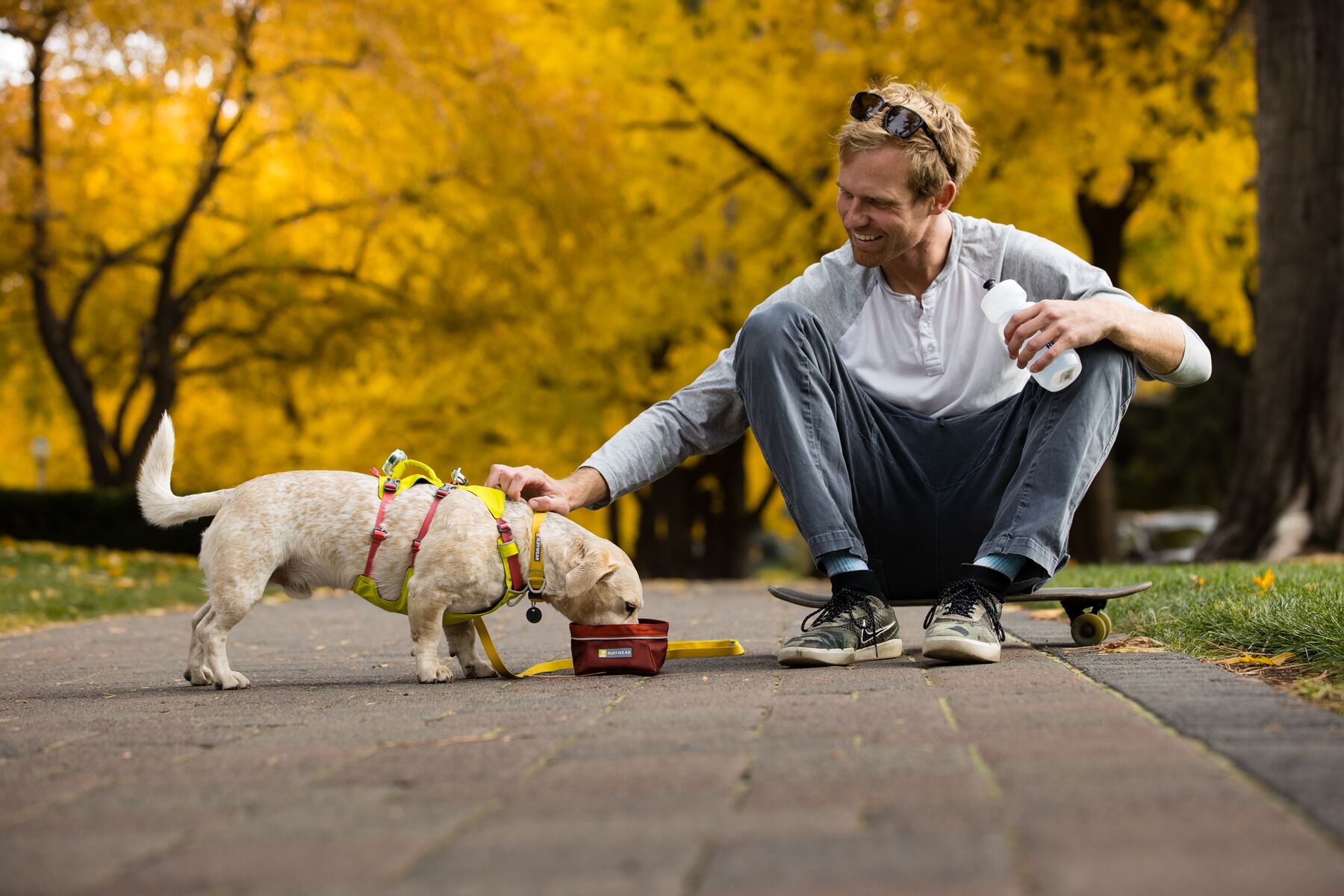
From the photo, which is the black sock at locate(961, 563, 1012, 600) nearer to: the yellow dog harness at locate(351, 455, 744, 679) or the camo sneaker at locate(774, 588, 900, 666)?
the camo sneaker at locate(774, 588, 900, 666)

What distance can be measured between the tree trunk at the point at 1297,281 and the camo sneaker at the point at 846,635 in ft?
21.7

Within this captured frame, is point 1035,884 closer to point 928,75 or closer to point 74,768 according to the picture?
point 74,768

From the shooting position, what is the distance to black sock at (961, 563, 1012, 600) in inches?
143

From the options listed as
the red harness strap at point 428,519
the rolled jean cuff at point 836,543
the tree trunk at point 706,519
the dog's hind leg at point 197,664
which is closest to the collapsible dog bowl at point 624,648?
the rolled jean cuff at point 836,543

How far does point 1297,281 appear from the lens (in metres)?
9.50

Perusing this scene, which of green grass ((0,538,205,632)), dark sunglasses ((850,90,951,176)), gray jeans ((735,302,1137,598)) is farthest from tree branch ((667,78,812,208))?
gray jeans ((735,302,1137,598))

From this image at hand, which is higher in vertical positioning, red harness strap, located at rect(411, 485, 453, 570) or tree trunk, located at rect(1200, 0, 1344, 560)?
tree trunk, located at rect(1200, 0, 1344, 560)

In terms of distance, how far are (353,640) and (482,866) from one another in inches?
170

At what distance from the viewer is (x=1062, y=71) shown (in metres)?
11.6

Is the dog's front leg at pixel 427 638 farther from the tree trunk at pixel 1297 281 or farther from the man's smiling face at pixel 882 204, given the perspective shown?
the tree trunk at pixel 1297 281

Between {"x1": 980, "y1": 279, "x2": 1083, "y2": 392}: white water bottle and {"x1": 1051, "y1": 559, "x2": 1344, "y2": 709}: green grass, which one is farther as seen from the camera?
{"x1": 980, "y1": 279, "x2": 1083, "y2": 392}: white water bottle

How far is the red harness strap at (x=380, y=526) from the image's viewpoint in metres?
4.09

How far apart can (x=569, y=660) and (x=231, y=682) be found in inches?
40.7

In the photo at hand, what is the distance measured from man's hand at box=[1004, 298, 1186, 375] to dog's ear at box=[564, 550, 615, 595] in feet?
4.45
